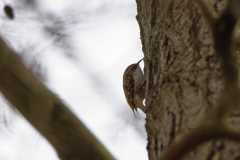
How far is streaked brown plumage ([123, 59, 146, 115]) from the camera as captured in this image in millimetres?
3860

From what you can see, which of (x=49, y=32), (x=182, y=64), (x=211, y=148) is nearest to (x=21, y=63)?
(x=211, y=148)

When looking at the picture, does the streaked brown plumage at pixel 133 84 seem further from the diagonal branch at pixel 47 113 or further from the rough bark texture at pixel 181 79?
the diagonal branch at pixel 47 113

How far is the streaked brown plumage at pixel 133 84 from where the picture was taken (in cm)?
386

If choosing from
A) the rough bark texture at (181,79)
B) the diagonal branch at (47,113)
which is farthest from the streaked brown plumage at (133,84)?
the diagonal branch at (47,113)

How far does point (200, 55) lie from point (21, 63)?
0.96 m

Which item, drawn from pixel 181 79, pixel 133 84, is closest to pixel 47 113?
pixel 181 79

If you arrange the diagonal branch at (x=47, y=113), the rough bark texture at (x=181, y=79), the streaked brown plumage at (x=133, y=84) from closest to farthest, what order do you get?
the diagonal branch at (x=47, y=113) < the rough bark texture at (x=181, y=79) < the streaked brown plumage at (x=133, y=84)

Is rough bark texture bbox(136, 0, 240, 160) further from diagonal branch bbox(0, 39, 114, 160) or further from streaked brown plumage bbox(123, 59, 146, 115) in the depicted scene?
streaked brown plumage bbox(123, 59, 146, 115)

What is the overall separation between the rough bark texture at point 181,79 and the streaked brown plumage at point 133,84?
1.68 m

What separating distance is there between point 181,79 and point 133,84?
2.31m

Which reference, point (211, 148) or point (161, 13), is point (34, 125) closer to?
point (211, 148)

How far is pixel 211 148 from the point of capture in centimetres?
135

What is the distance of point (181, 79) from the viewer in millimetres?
1708

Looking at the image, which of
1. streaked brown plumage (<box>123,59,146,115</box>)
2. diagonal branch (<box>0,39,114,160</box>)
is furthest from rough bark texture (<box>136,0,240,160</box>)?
streaked brown plumage (<box>123,59,146,115</box>)
